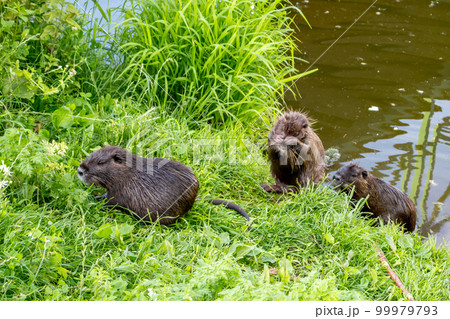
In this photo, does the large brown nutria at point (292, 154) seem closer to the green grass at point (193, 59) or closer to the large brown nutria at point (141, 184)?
the green grass at point (193, 59)

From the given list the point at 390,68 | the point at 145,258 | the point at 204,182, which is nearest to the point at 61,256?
the point at 145,258

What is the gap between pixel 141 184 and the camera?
11.9 ft

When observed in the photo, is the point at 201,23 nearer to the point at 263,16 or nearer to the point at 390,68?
the point at 263,16

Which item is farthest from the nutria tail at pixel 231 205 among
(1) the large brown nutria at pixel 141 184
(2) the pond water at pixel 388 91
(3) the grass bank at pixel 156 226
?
(2) the pond water at pixel 388 91

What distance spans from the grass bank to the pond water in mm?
1247

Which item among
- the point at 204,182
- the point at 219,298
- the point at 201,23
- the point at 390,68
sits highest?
the point at 201,23

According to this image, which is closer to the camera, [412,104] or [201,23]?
[201,23]

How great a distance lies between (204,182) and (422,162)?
2.85 m

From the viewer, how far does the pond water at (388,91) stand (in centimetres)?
570

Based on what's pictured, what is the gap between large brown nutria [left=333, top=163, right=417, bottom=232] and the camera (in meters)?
4.45

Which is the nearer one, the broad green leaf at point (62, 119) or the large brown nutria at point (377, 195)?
the broad green leaf at point (62, 119)

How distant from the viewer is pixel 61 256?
9.48 feet

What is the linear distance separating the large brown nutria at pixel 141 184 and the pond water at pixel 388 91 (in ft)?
7.40

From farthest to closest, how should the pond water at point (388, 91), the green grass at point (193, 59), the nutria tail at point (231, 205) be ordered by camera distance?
the pond water at point (388, 91) < the green grass at point (193, 59) < the nutria tail at point (231, 205)
